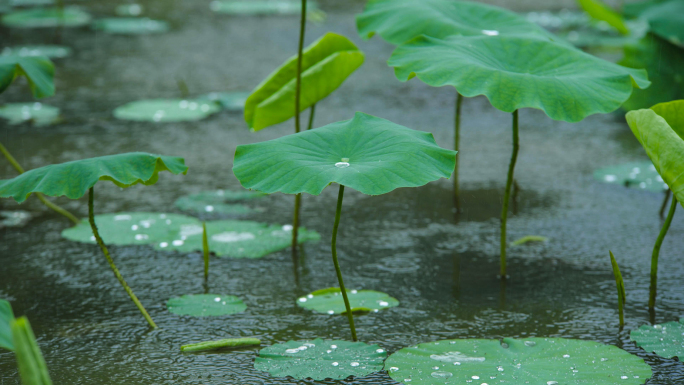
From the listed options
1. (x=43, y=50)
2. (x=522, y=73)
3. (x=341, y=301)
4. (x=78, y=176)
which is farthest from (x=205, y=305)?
(x=43, y=50)

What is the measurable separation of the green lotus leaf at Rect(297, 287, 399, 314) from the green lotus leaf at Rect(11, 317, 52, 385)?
1.00 meters

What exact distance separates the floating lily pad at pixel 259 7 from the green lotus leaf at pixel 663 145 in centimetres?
501

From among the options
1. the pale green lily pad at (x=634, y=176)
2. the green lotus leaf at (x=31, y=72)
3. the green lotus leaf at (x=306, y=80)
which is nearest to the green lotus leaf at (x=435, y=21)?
the green lotus leaf at (x=306, y=80)

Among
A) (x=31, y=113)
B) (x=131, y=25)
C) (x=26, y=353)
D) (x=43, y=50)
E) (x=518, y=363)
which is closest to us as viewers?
(x=26, y=353)

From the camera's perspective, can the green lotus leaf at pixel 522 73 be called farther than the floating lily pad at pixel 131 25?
No

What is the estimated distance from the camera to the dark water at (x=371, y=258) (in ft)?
6.29

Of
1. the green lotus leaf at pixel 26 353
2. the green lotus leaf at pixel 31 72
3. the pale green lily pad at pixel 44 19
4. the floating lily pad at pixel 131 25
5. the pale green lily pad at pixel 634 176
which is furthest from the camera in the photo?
the pale green lily pad at pixel 44 19

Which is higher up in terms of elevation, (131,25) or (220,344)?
(131,25)

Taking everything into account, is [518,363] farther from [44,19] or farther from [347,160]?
[44,19]

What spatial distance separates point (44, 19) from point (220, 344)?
5.28 m

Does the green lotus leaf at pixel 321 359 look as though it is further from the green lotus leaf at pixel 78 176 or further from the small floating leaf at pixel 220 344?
the green lotus leaf at pixel 78 176

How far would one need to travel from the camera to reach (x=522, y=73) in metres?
2.05

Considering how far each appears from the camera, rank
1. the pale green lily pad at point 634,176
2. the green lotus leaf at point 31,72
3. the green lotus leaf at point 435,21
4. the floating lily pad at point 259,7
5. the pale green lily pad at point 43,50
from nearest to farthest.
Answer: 1. the green lotus leaf at point 31,72
2. the green lotus leaf at point 435,21
3. the pale green lily pad at point 634,176
4. the pale green lily pad at point 43,50
5. the floating lily pad at point 259,7

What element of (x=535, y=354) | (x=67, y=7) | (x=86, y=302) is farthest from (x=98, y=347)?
(x=67, y=7)
